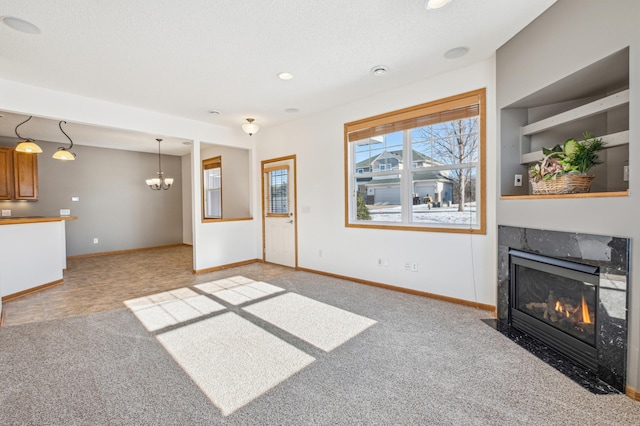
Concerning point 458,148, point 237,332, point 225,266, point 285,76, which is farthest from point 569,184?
point 225,266

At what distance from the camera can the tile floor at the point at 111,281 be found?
338 cm

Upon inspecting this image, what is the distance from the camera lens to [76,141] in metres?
6.38

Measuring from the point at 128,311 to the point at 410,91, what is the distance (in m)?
4.36

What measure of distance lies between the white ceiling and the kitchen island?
195 centimetres

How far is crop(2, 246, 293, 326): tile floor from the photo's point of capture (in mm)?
3381

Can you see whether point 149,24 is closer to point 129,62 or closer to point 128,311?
point 129,62

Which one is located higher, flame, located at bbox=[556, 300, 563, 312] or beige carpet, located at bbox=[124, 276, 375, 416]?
flame, located at bbox=[556, 300, 563, 312]

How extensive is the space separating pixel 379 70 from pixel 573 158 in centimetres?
207

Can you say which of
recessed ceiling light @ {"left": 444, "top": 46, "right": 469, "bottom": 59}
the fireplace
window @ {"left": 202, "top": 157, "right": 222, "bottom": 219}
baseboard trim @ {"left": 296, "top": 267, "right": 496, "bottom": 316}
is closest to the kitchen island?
window @ {"left": 202, "top": 157, "right": 222, "bottom": 219}

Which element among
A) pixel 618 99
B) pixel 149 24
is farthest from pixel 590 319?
pixel 149 24

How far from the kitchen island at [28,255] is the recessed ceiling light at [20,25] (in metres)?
2.60

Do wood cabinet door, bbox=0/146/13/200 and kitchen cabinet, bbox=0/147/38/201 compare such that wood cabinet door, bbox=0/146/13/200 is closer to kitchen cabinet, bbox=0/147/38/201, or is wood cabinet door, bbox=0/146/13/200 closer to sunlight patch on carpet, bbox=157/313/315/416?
kitchen cabinet, bbox=0/147/38/201

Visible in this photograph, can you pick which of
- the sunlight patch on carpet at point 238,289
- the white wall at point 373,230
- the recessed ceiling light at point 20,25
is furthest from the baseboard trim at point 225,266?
the recessed ceiling light at point 20,25

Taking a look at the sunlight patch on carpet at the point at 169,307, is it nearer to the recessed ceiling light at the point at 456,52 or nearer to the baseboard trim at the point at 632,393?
the baseboard trim at the point at 632,393
